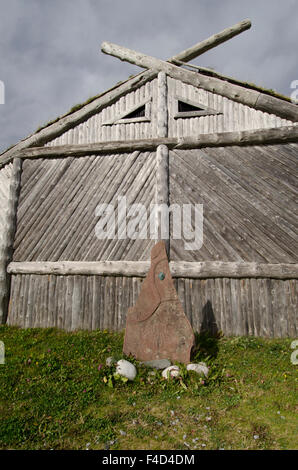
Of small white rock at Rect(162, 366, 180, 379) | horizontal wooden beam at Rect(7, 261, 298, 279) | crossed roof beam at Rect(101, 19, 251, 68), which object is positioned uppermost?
crossed roof beam at Rect(101, 19, 251, 68)

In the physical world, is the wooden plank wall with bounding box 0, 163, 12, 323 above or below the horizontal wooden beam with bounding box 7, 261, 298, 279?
above

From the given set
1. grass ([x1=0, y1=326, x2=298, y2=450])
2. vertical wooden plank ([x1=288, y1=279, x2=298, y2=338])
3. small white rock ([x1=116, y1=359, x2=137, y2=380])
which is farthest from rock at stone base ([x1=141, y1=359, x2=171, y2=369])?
vertical wooden plank ([x1=288, y1=279, x2=298, y2=338])

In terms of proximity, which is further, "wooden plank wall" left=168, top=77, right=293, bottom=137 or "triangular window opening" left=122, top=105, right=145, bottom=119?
"triangular window opening" left=122, top=105, right=145, bottom=119

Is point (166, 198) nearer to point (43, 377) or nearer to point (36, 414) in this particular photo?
point (43, 377)

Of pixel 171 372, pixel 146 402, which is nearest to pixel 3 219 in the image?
pixel 171 372

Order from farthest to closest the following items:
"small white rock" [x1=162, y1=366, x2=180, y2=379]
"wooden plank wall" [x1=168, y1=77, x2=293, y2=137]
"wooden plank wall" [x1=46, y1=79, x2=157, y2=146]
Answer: "wooden plank wall" [x1=46, y1=79, x2=157, y2=146]
"wooden plank wall" [x1=168, y1=77, x2=293, y2=137]
"small white rock" [x1=162, y1=366, x2=180, y2=379]

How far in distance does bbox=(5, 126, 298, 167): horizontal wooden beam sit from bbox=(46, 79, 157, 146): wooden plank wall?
0.26 metres

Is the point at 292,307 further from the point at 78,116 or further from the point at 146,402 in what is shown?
the point at 78,116

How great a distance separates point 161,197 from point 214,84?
3.10 meters

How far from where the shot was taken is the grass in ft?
9.82

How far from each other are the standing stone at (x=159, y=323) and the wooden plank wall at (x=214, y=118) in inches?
138

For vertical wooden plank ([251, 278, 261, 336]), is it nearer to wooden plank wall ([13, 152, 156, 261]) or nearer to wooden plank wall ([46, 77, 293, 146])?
wooden plank wall ([13, 152, 156, 261])

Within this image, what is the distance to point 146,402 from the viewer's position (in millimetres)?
3693
